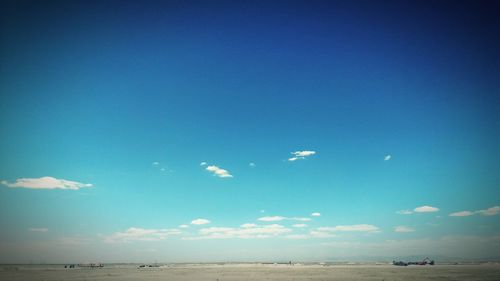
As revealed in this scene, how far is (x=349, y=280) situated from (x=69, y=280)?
44934 mm

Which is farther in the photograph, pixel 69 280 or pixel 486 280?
pixel 69 280

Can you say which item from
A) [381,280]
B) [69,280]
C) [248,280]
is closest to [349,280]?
[381,280]

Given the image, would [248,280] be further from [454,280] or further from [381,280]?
[454,280]

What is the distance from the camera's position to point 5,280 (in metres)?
48.4

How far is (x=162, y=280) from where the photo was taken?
49281 mm

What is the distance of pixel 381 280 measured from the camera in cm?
4572

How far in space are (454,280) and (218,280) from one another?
3611 cm

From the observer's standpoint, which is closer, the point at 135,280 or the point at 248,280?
the point at 248,280

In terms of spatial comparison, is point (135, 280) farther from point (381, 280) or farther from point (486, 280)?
point (486, 280)

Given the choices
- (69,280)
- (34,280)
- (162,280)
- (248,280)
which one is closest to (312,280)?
(248,280)

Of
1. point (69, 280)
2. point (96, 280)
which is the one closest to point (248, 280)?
point (96, 280)

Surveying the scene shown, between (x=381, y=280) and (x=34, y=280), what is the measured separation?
55.4m

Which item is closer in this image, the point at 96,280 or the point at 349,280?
the point at 349,280

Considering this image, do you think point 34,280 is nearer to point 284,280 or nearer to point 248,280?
point 248,280
